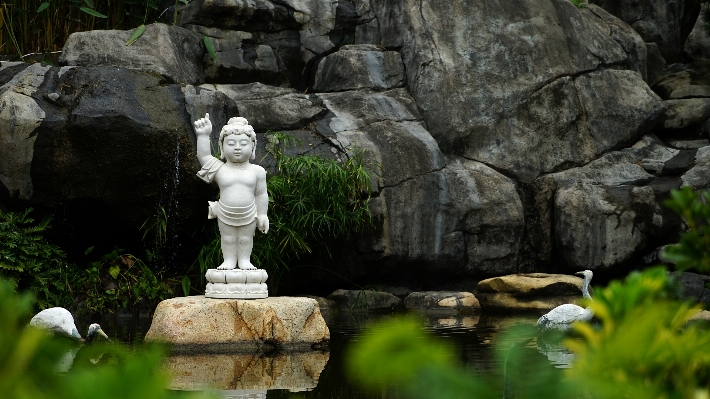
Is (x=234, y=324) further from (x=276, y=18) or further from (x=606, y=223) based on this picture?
(x=276, y=18)

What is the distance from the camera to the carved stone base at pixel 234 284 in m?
6.71

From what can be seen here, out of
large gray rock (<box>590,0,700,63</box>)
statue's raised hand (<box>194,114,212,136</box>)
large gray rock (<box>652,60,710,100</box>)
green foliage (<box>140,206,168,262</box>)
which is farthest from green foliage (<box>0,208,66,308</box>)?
large gray rock (<box>590,0,700,63</box>)

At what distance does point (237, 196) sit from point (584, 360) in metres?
6.10

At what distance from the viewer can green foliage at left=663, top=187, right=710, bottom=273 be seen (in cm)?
151

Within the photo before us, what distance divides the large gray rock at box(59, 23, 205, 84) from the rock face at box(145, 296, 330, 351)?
399 centimetres

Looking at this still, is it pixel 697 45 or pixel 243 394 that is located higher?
pixel 697 45

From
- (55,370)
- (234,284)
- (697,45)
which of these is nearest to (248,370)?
(234,284)

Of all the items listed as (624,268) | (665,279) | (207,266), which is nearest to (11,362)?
(665,279)

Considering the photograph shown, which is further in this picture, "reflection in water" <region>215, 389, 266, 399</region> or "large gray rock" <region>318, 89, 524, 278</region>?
"large gray rock" <region>318, 89, 524, 278</region>

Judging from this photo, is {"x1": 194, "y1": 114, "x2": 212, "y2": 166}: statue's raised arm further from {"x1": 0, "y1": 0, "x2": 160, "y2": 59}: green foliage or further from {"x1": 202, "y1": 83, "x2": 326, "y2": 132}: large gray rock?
{"x1": 0, "y1": 0, "x2": 160, "y2": 59}: green foliage

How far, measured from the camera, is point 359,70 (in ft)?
37.8

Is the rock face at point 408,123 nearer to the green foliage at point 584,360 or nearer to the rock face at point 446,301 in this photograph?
the rock face at point 446,301

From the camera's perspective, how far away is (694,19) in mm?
14234

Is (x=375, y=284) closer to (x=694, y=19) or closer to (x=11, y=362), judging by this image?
(x=694, y=19)
